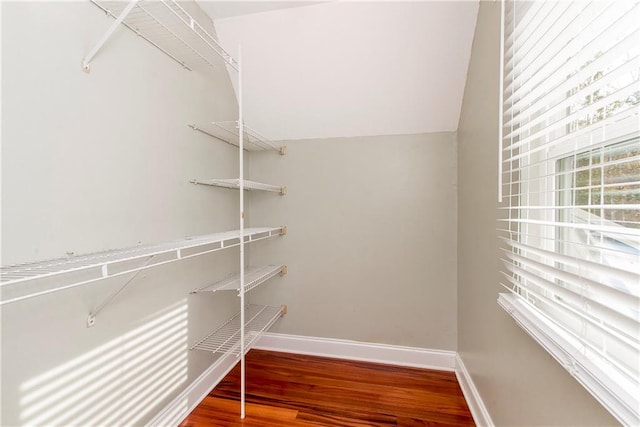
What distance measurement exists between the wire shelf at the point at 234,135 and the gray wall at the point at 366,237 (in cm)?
10

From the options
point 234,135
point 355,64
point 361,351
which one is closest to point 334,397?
point 361,351

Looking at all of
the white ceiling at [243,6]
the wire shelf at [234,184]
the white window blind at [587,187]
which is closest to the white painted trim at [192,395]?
the wire shelf at [234,184]

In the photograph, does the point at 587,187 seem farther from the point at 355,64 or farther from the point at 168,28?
the point at 168,28

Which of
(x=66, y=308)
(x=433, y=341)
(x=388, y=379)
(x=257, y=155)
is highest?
(x=257, y=155)

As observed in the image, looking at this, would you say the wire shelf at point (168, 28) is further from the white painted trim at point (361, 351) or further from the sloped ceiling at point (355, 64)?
the white painted trim at point (361, 351)

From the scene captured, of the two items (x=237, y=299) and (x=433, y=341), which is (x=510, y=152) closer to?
(x=433, y=341)

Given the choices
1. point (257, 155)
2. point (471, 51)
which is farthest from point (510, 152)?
point (257, 155)

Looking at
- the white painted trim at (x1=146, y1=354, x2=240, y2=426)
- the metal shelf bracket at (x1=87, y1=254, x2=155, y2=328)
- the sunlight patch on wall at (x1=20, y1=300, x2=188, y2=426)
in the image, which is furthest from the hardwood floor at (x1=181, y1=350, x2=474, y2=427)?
the metal shelf bracket at (x1=87, y1=254, x2=155, y2=328)

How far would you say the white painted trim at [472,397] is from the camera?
1.28 metres

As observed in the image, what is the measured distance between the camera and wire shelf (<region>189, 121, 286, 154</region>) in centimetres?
155

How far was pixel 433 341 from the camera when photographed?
6.26 ft

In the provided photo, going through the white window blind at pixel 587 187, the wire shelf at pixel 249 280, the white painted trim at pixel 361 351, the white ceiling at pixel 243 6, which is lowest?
the white painted trim at pixel 361 351

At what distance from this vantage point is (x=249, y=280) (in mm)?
1646

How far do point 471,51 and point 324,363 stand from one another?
215 cm
